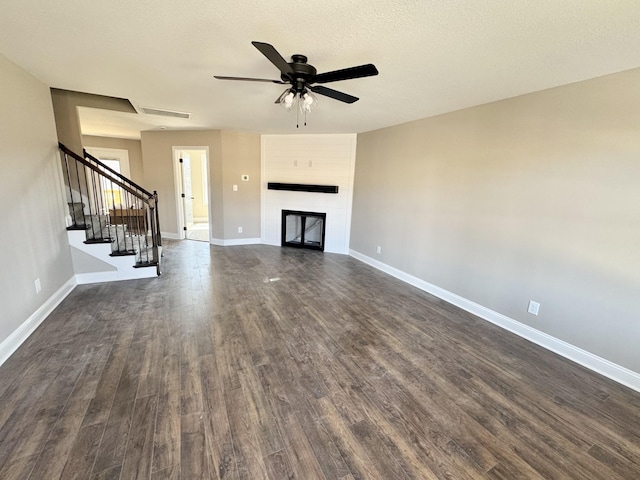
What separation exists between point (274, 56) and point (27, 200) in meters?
2.87

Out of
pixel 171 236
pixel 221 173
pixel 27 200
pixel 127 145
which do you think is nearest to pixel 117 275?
pixel 27 200

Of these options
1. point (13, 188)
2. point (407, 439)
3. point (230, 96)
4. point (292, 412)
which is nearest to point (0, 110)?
point (13, 188)

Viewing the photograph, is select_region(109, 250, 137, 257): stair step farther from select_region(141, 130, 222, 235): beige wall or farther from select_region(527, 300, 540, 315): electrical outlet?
select_region(527, 300, 540, 315): electrical outlet

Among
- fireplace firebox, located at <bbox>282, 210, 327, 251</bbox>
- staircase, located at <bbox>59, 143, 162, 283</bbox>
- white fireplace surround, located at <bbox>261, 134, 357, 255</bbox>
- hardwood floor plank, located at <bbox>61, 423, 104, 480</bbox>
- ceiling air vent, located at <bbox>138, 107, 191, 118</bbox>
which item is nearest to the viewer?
hardwood floor plank, located at <bbox>61, 423, 104, 480</bbox>

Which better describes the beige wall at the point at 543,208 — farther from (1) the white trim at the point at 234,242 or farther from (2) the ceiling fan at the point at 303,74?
(1) the white trim at the point at 234,242

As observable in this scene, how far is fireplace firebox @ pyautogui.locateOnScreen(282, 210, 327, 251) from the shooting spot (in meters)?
6.15

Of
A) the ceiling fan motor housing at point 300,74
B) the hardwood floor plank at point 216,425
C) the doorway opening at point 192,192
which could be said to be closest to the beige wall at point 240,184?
the doorway opening at point 192,192

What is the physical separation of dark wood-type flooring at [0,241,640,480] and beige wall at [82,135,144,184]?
551cm

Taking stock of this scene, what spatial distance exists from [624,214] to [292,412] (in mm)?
2998

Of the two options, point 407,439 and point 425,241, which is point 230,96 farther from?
point 407,439

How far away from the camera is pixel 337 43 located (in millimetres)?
1950

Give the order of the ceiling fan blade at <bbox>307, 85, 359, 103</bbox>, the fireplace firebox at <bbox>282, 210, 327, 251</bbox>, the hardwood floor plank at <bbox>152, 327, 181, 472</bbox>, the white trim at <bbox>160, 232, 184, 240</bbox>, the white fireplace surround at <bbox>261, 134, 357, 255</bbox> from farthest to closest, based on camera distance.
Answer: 1. the white trim at <bbox>160, 232, 184, 240</bbox>
2. the fireplace firebox at <bbox>282, 210, 327, 251</bbox>
3. the white fireplace surround at <bbox>261, 134, 357, 255</bbox>
4. the ceiling fan blade at <bbox>307, 85, 359, 103</bbox>
5. the hardwood floor plank at <bbox>152, 327, 181, 472</bbox>

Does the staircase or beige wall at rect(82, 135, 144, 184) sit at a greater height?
beige wall at rect(82, 135, 144, 184)

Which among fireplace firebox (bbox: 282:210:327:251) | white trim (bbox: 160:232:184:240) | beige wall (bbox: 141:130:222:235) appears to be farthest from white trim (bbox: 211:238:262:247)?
white trim (bbox: 160:232:184:240)
